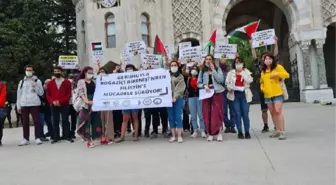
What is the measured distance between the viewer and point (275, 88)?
27.2ft

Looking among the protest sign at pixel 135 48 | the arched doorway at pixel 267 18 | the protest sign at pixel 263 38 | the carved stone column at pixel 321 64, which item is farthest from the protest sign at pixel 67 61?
the arched doorway at pixel 267 18

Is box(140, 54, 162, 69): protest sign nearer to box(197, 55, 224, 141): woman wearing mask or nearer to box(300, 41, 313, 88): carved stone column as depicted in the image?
box(197, 55, 224, 141): woman wearing mask

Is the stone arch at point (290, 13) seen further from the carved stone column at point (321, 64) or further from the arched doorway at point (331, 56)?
the arched doorway at point (331, 56)

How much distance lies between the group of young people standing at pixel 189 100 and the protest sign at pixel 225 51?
581 millimetres

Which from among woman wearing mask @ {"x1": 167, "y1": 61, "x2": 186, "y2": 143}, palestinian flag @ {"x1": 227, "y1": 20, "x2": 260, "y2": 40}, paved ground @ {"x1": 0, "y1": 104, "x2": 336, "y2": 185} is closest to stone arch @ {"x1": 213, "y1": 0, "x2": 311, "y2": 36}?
palestinian flag @ {"x1": 227, "y1": 20, "x2": 260, "y2": 40}

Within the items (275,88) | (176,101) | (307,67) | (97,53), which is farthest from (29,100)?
(307,67)

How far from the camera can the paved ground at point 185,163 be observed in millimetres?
5117

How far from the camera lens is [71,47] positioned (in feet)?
110

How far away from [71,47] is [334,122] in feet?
89.4

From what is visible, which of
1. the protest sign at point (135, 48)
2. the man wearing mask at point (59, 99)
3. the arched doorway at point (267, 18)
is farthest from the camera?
the arched doorway at point (267, 18)

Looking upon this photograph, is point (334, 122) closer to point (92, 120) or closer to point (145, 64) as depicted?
point (145, 64)

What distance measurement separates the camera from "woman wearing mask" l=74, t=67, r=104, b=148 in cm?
880

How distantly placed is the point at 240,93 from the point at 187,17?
46.1 ft

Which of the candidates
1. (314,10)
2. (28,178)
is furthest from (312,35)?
(28,178)
